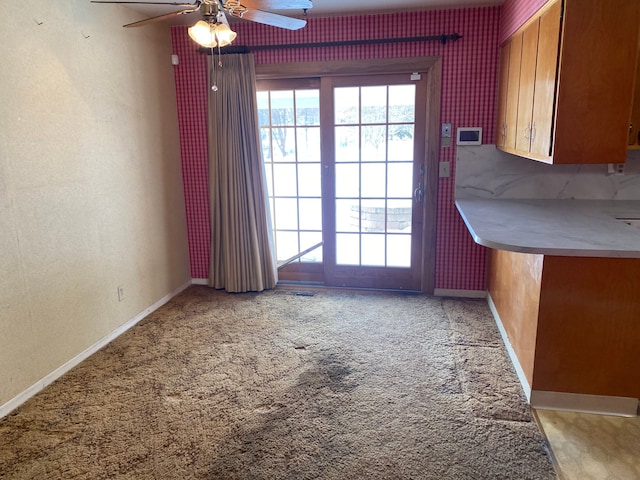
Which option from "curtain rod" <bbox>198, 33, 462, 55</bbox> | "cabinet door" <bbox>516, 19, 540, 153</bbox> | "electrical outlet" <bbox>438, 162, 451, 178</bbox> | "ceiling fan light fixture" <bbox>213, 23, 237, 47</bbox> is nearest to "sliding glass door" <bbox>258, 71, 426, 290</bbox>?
"electrical outlet" <bbox>438, 162, 451, 178</bbox>

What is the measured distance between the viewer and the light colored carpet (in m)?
2.04

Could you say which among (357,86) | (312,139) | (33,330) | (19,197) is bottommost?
(33,330)

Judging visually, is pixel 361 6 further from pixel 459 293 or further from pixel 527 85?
pixel 459 293

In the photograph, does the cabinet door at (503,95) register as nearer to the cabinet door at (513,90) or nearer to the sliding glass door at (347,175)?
the cabinet door at (513,90)

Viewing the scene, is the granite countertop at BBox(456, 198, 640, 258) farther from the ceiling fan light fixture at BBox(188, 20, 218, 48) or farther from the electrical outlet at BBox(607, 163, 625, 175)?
the ceiling fan light fixture at BBox(188, 20, 218, 48)

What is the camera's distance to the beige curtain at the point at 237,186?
3938 millimetres

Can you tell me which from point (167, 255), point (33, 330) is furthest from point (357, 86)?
point (33, 330)

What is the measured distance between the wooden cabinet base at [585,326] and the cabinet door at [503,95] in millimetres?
1406

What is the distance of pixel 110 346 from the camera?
3.25 metres

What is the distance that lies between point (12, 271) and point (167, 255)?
167 cm

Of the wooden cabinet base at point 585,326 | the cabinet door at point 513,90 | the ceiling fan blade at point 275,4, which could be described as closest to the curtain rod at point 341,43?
the cabinet door at point 513,90

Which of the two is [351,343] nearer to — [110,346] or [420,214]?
[420,214]

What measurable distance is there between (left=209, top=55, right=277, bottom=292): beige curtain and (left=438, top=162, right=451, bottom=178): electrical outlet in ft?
5.19

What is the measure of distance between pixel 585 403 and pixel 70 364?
3.10 m
